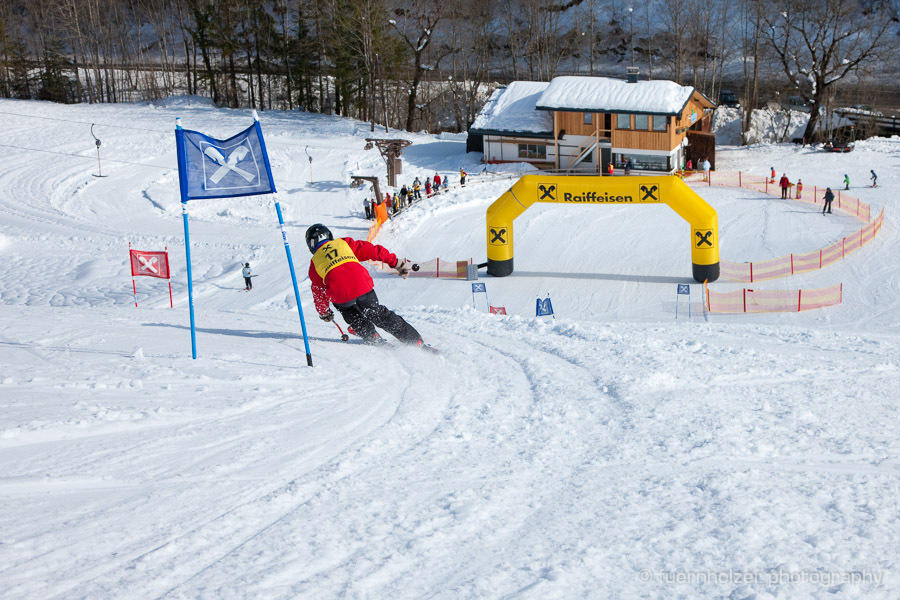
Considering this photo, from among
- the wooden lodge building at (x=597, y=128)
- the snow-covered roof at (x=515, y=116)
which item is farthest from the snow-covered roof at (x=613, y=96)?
the snow-covered roof at (x=515, y=116)

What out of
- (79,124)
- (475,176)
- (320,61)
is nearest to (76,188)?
(79,124)

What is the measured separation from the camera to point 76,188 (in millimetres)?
33969

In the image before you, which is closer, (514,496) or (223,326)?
(514,496)

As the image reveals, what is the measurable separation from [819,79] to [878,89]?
14505 millimetres

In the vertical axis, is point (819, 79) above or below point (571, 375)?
above

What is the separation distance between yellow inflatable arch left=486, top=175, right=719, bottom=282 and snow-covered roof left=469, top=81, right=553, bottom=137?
53.6 ft

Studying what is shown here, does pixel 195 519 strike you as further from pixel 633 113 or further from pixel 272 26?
pixel 272 26

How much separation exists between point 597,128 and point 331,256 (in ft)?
102

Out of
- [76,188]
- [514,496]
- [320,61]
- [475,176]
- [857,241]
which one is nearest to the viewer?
[514,496]

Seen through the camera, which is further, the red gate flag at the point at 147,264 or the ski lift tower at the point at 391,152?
the ski lift tower at the point at 391,152

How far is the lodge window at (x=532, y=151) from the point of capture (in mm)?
40312

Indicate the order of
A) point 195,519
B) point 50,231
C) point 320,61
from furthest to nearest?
point 320,61 → point 50,231 → point 195,519

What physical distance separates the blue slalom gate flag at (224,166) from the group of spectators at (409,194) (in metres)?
21.1

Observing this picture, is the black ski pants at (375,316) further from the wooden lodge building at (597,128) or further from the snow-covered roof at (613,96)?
the snow-covered roof at (613,96)
